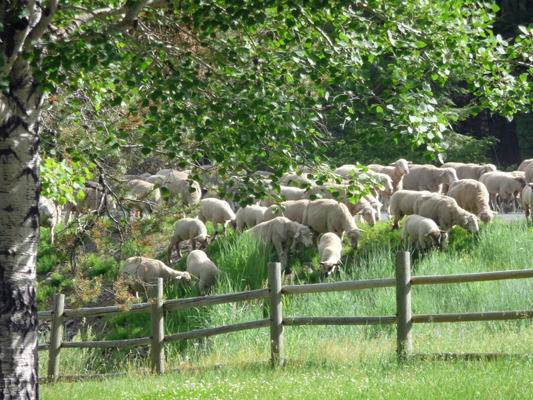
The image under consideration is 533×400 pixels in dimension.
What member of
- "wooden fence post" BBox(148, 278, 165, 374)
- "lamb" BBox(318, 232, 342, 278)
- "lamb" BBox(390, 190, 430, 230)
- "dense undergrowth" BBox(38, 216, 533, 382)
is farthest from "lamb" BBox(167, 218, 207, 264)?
"wooden fence post" BBox(148, 278, 165, 374)

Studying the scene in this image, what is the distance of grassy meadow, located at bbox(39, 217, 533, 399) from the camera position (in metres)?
6.46

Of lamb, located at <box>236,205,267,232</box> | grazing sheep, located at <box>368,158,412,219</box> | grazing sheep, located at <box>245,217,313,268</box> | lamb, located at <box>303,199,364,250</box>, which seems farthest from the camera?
grazing sheep, located at <box>368,158,412,219</box>

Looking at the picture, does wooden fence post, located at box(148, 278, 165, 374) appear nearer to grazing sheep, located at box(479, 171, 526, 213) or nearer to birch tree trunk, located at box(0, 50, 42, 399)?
birch tree trunk, located at box(0, 50, 42, 399)

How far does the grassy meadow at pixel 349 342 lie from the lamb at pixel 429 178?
6100mm

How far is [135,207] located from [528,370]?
15.4 ft

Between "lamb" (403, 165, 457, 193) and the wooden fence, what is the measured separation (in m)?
15.5

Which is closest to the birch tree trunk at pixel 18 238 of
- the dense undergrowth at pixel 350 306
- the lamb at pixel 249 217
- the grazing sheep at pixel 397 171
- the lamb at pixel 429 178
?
the dense undergrowth at pixel 350 306

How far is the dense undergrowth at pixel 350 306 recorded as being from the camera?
29.3ft

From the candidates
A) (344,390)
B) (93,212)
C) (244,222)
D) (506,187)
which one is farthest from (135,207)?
(506,187)

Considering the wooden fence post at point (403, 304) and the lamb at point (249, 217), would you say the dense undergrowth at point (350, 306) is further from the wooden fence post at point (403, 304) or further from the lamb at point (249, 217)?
the lamb at point (249, 217)

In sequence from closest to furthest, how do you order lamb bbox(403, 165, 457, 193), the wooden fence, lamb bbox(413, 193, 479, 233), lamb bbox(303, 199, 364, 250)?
the wooden fence, lamb bbox(413, 193, 479, 233), lamb bbox(303, 199, 364, 250), lamb bbox(403, 165, 457, 193)

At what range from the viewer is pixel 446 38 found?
19.7ft

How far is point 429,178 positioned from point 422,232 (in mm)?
8881

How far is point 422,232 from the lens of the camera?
47.9 ft
